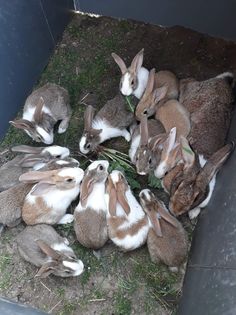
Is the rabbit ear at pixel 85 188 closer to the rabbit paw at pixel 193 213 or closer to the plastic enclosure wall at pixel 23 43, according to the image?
the rabbit paw at pixel 193 213

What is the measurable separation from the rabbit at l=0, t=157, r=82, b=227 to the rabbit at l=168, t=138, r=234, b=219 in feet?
2.53

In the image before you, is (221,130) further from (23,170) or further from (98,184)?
(23,170)

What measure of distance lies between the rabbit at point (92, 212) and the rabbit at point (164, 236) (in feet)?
0.99

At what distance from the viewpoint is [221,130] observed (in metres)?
3.38

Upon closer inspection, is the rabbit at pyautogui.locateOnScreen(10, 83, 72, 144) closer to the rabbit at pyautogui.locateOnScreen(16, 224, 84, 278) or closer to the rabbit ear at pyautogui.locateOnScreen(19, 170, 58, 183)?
the rabbit ear at pyautogui.locateOnScreen(19, 170, 58, 183)

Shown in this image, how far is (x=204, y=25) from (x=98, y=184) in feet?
5.74

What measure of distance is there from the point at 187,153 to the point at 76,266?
1.03 meters

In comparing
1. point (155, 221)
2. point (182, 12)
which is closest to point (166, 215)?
point (155, 221)

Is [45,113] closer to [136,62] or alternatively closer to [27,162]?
[27,162]

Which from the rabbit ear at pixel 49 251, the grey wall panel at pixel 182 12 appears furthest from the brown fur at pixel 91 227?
the grey wall panel at pixel 182 12

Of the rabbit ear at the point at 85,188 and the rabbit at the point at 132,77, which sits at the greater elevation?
the rabbit at the point at 132,77

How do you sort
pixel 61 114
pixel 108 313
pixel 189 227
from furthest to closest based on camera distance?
1. pixel 61 114
2. pixel 189 227
3. pixel 108 313

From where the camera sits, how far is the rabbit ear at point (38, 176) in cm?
317

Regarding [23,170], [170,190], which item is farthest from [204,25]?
[23,170]
